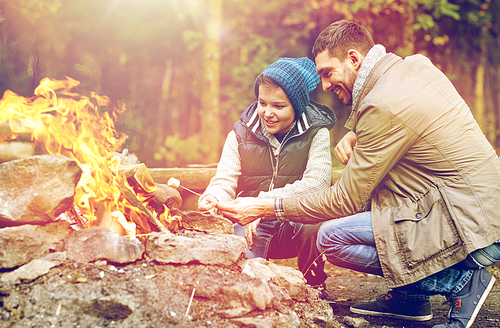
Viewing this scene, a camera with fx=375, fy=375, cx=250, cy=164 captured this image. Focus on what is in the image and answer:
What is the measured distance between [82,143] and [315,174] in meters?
1.74

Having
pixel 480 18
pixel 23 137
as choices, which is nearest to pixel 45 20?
pixel 23 137

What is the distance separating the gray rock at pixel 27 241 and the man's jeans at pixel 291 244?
1.43 m

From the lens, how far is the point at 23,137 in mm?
4078

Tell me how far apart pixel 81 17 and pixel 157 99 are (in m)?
5.48

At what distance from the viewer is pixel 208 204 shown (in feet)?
9.29

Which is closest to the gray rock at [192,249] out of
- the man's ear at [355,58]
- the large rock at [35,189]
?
the large rock at [35,189]

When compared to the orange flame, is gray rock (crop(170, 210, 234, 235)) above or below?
below

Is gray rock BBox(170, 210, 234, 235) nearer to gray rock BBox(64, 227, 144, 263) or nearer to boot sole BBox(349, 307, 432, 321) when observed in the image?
gray rock BBox(64, 227, 144, 263)

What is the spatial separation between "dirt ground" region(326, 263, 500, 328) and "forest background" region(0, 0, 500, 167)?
319 centimetres

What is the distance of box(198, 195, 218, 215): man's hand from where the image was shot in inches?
111

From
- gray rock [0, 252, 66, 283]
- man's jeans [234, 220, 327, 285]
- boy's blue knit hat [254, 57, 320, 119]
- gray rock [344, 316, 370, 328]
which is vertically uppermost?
boy's blue knit hat [254, 57, 320, 119]

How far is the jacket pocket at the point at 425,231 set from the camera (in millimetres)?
2178

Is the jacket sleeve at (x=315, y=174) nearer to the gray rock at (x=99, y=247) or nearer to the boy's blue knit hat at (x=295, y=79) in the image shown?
the boy's blue knit hat at (x=295, y=79)

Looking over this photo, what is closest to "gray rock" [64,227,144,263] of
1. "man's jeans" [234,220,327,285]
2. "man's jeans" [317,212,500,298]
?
"man's jeans" [234,220,327,285]
